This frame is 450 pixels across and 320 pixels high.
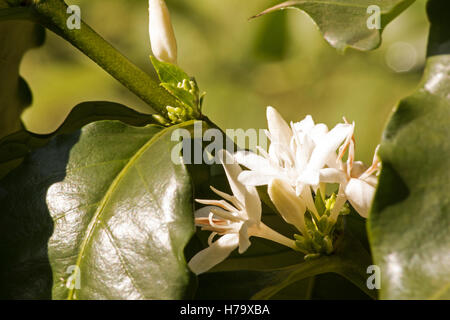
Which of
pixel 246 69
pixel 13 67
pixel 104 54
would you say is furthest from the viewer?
pixel 246 69

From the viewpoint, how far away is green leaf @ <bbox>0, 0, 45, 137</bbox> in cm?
77

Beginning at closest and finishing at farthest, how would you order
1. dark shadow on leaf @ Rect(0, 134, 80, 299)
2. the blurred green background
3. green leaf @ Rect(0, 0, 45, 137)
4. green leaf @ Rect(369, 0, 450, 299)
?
green leaf @ Rect(369, 0, 450, 299) → dark shadow on leaf @ Rect(0, 134, 80, 299) → green leaf @ Rect(0, 0, 45, 137) → the blurred green background

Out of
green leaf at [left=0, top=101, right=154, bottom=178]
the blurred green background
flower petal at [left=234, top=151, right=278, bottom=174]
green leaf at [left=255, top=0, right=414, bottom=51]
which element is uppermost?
the blurred green background

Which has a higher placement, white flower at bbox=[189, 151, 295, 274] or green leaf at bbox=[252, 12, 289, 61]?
green leaf at bbox=[252, 12, 289, 61]

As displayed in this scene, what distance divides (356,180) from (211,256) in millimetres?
146

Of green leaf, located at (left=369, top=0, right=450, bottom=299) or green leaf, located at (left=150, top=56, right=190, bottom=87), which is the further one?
green leaf, located at (left=150, top=56, right=190, bottom=87)

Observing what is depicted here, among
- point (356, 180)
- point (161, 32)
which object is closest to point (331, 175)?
point (356, 180)

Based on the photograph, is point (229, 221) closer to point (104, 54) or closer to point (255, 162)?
point (255, 162)

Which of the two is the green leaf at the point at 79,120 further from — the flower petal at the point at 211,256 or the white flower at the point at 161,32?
the flower petal at the point at 211,256

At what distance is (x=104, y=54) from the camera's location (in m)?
0.60

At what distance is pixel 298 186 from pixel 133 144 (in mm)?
167

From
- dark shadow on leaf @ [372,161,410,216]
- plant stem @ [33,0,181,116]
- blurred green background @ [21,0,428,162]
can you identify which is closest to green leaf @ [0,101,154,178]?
plant stem @ [33,0,181,116]

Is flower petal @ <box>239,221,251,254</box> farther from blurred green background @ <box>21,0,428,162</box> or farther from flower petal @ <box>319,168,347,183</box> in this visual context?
blurred green background @ <box>21,0,428,162</box>

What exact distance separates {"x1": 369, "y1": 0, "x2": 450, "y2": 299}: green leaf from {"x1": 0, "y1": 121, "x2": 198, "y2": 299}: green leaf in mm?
157
